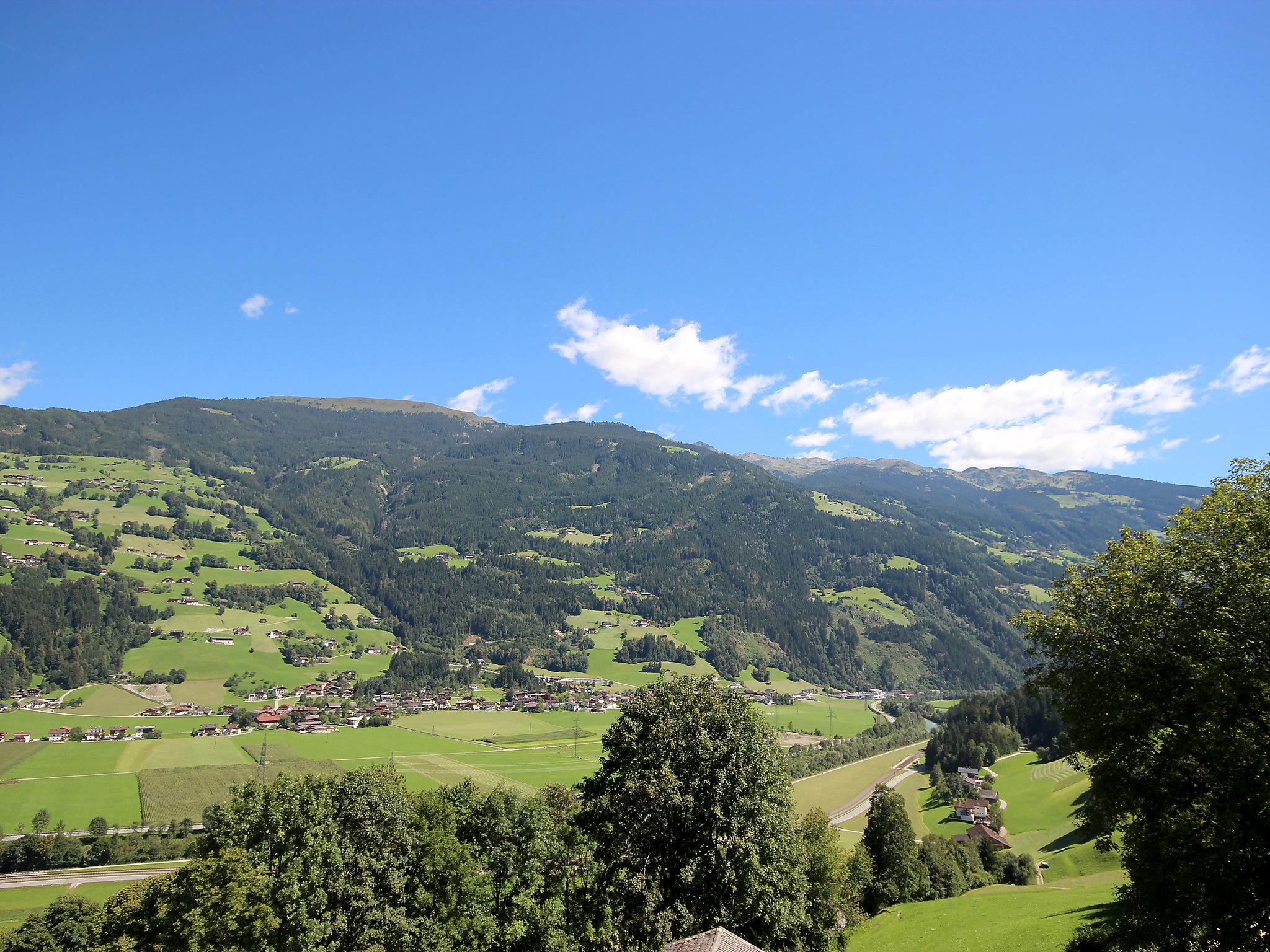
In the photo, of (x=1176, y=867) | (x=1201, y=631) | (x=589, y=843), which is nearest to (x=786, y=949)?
(x=589, y=843)

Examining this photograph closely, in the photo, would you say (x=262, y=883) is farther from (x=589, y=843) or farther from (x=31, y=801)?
(x=31, y=801)

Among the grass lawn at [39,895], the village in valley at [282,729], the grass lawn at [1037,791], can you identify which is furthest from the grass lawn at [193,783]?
the grass lawn at [1037,791]

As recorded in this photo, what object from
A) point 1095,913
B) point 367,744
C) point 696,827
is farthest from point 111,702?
point 1095,913

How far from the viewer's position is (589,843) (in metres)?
32.8

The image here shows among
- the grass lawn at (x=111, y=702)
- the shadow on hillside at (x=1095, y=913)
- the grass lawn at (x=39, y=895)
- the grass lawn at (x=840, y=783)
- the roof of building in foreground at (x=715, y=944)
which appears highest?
the roof of building in foreground at (x=715, y=944)

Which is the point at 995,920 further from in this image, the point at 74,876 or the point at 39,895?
the point at 74,876

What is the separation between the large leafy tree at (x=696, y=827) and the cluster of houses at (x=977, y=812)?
4960cm

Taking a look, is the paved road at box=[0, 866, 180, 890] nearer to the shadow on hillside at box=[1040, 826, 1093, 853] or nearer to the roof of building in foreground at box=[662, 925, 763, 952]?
the roof of building in foreground at box=[662, 925, 763, 952]

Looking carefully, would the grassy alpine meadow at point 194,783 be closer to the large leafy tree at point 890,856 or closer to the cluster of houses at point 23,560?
the large leafy tree at point 890,856

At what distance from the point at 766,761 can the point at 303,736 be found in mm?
129406

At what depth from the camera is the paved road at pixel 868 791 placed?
8046cm

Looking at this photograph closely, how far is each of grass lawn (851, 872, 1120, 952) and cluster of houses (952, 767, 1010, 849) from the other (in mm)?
16961

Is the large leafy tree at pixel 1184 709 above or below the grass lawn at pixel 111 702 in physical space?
above

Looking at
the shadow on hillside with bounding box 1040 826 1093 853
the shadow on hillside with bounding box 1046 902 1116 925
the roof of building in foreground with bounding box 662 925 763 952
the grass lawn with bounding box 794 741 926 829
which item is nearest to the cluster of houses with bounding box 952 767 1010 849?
the shadow on hillside with bounding box 1040 826 1093 853
